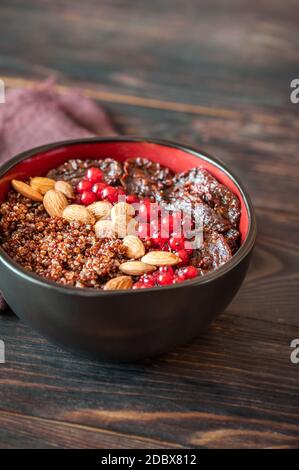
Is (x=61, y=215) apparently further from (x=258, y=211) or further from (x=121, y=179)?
(x=258, y=211)

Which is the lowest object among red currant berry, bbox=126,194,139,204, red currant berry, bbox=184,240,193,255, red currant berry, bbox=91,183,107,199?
red currant berry, bbox=184,240,193,255

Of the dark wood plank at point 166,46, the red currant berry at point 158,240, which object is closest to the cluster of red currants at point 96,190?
the red currant berry at point 158,240

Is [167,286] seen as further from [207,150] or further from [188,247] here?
[207,150]

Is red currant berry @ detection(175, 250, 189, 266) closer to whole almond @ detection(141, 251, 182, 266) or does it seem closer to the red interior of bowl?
whole almond @ detection(141, 251, 182, 266)

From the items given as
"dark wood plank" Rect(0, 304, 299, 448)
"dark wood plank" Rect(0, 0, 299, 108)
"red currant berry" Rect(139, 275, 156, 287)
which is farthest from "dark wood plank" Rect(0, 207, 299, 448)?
"dark wood plank" Rect(0, 0, 299, 108)

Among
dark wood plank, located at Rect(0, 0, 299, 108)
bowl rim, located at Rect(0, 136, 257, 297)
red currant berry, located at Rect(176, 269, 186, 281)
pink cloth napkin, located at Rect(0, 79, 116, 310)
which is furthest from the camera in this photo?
dark wood plank, located at Rect(0, 0, 299, 108)

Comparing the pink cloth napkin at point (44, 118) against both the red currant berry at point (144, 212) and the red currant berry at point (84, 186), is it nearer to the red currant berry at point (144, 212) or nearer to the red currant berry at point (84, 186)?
the red currant berry at point (84, 186)

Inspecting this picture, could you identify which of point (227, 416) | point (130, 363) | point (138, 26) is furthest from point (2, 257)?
point (138, 26)
